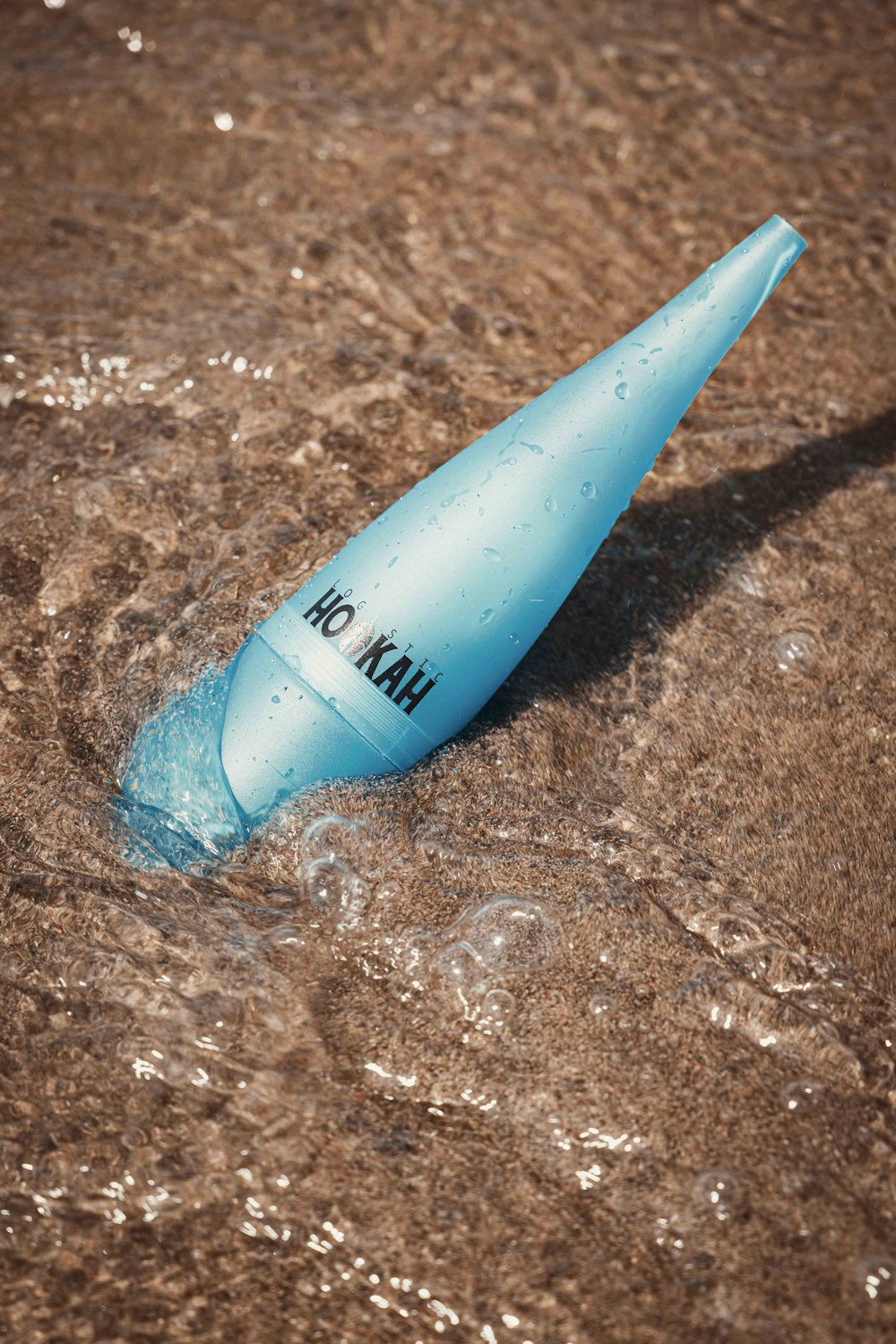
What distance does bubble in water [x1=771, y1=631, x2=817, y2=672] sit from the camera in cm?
149

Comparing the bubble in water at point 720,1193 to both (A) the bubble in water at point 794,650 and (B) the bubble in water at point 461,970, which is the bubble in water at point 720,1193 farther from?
(A) the bubble in water at point 794,650

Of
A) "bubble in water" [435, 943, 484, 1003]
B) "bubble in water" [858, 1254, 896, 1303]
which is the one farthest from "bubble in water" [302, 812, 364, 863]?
"bubble in water" [858, 1254, 896, 1303]

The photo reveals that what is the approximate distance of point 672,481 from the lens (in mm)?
1711

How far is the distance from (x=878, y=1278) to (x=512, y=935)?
17.9 inches

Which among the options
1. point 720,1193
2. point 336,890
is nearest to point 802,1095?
point 720,1193

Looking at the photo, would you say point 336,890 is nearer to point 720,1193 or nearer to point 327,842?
point 327,842

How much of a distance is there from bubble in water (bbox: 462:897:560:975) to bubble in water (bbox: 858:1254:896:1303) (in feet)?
1.30

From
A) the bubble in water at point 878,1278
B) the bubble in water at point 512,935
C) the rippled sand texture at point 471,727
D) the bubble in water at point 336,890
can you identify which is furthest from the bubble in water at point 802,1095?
the bubble in water at point 336,890

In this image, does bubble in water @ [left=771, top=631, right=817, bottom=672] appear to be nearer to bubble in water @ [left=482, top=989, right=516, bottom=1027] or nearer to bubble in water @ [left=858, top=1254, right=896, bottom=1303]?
bubble in water @ [left=482, top=989, right=516, bottom=1027]

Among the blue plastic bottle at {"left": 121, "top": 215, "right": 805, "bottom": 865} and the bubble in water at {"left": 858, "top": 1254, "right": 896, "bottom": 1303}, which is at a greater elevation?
the blue plastic bottle at {"left": 121, "top": 215, "right": 805, "bottom": 865}

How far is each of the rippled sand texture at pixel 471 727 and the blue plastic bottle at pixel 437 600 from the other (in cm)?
8

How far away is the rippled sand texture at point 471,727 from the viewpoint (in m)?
1.03

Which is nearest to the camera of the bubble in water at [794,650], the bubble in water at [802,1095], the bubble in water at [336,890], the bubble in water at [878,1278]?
the bubble in water at [878,1278]

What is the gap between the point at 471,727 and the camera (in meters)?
1.35
